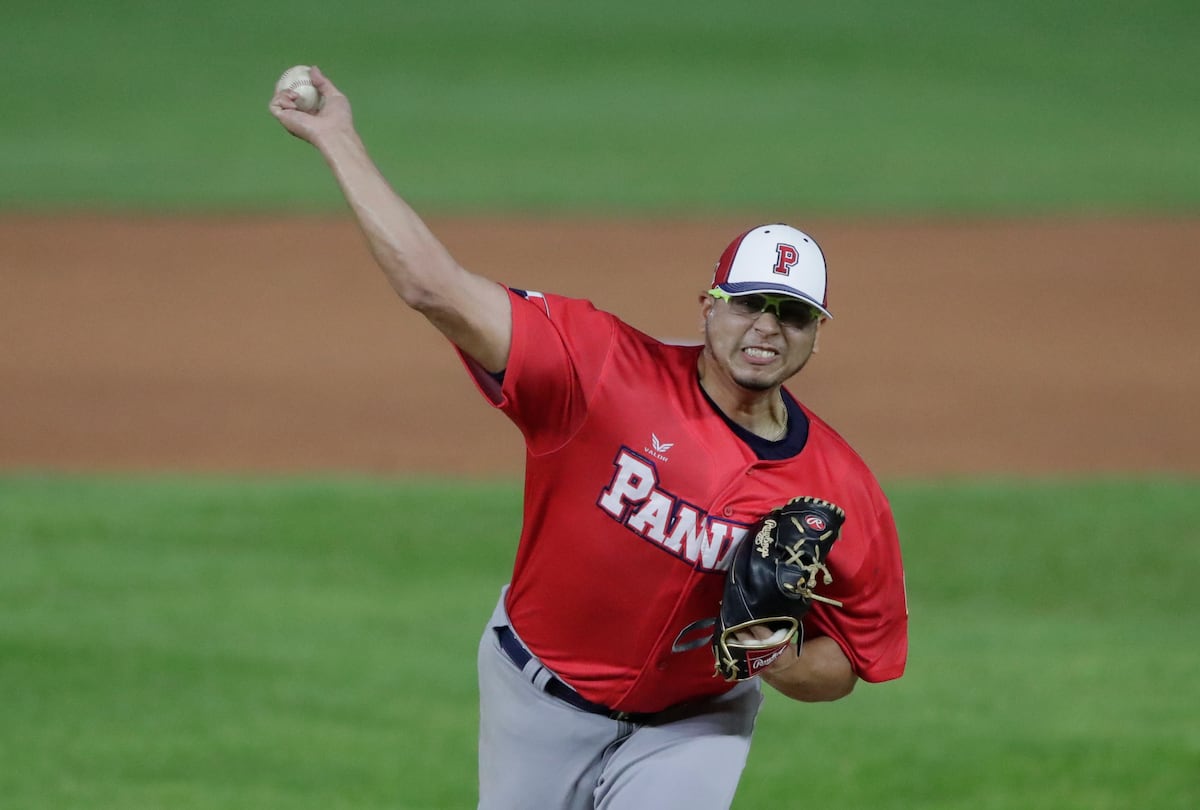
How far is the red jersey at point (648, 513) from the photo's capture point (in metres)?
4.28

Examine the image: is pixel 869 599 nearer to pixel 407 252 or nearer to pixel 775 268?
pixel 775 268

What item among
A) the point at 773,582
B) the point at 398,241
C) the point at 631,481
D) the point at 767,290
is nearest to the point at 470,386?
the point at 631,481

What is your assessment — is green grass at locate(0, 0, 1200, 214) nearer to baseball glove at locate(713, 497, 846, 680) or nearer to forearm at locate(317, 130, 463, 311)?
baseball glove at locate(713, 497, 846, 680)

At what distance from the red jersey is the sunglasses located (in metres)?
0.26

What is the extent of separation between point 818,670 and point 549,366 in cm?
114

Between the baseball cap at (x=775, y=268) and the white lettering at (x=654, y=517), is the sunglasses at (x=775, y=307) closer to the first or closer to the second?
the baseball cap at (x=775, y=268)

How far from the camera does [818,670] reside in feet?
14.7

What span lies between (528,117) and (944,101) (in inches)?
236

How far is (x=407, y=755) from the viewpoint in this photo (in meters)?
7.11

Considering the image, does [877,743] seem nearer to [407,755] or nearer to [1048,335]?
[407,755]

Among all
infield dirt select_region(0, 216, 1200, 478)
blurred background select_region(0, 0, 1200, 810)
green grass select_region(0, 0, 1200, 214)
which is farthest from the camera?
green grass select_region(0, 0, 1200, 214)

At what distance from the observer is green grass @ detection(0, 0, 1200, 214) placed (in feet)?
63.2

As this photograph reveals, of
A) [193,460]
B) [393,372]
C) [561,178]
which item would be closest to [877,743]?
[193,460]

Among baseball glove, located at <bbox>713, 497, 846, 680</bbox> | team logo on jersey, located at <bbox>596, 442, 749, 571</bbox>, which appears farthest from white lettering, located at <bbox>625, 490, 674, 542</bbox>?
baseball glove, located at <bbox>713, 497, 846, 680</bbox>
